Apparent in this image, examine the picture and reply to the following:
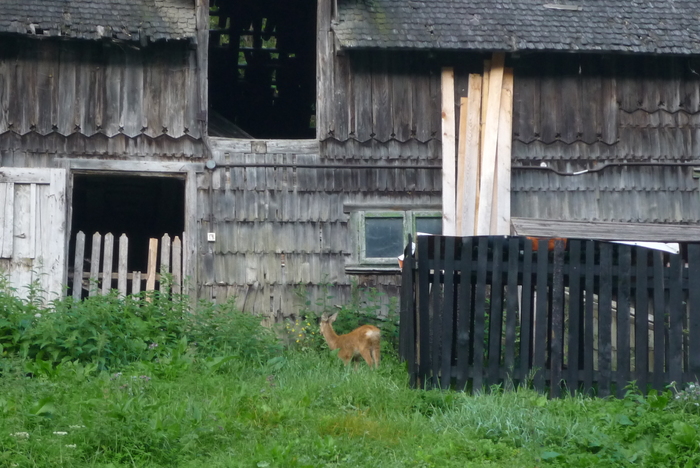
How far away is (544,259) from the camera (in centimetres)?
852

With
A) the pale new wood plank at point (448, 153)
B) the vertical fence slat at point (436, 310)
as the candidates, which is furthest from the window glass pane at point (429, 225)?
the vertical fence slat at point (436, 310)

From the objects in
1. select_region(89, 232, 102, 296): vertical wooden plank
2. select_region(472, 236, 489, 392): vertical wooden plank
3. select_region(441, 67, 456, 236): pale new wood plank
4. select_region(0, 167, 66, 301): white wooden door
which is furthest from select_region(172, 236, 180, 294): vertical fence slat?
select_region(472, 236, 489, 392): vertical wooden plank

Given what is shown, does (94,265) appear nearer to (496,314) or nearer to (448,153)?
(448,153)

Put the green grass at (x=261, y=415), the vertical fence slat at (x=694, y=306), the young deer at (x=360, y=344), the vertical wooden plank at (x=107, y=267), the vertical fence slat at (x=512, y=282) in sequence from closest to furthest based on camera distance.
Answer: the green grass at (x=261, y=415) < the vertical fence slat at (x=694, y=306) < the vertical fence slat at (x=512, y=282) < the young deer at (x=360, y=344) < the vertical wooden plank at (x=107, y=267)

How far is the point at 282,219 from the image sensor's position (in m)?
11.7

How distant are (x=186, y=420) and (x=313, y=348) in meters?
4.12

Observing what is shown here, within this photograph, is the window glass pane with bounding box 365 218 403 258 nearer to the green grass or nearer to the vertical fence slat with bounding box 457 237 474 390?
the green grass

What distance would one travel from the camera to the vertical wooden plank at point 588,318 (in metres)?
8.38

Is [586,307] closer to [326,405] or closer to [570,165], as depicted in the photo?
[326,405]

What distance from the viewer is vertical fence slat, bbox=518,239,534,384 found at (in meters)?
8.45

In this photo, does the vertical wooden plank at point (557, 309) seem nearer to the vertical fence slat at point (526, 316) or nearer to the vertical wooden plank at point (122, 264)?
the vertical fence slat at point (526, 316)

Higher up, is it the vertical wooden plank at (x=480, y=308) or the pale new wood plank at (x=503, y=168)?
the pale new wood plank at (x=503, y=168)

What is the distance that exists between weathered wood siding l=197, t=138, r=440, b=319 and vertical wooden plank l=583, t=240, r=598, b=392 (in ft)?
12.0

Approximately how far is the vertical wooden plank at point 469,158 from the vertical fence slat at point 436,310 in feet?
9.72
